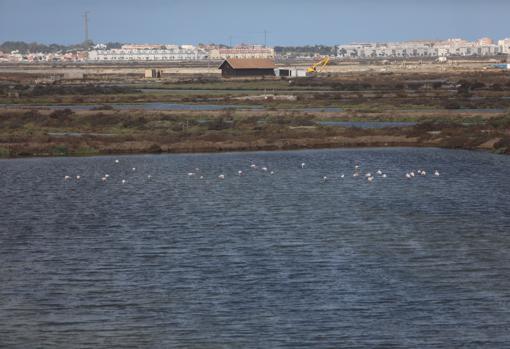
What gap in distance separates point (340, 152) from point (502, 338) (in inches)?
1487

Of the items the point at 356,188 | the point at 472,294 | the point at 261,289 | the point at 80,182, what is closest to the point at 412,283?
the point at 472,294

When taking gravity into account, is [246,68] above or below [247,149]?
above

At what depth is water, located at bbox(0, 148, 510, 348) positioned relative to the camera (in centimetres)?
2234

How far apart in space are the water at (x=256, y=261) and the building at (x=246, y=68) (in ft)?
402

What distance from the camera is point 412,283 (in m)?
26.3

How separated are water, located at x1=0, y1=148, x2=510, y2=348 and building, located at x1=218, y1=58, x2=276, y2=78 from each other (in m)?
122

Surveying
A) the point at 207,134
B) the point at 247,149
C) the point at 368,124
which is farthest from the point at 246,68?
the point at 247,149

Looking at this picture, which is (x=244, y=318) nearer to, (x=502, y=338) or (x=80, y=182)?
(x=502, y=338)

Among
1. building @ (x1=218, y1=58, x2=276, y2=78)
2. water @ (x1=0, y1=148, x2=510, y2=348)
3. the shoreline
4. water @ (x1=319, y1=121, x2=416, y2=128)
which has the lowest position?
the shoreline

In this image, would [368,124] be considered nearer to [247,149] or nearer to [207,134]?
[207,134]

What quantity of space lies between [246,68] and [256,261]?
143m

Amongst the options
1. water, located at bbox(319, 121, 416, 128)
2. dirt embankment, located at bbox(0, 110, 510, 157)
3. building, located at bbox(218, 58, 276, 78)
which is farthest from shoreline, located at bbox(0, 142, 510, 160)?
building, located at bbox(218, 58, 276, 78)

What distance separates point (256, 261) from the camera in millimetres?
28766

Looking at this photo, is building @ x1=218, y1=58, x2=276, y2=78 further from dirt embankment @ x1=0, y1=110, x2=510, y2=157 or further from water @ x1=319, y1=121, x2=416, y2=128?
water @ x1=319, y1=121, x2=416, y2=128
